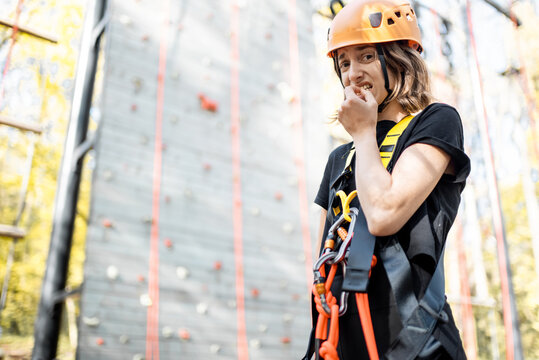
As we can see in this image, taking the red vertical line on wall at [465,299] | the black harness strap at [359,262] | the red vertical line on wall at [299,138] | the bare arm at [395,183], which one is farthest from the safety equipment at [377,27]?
the red vertical line on wall at [465,299]

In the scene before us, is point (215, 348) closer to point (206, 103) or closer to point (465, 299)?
point (206, 103)

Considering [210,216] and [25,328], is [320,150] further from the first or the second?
[25,328]

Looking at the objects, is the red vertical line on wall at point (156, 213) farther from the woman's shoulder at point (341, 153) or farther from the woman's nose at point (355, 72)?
the woman's nose at point (355, 72)

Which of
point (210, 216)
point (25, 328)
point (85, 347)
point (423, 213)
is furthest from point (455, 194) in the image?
point (25, 328)

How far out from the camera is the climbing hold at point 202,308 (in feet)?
11.0

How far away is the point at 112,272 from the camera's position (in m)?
3.06

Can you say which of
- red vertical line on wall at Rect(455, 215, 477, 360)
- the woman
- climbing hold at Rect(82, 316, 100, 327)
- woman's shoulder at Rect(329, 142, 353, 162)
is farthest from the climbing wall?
the woman

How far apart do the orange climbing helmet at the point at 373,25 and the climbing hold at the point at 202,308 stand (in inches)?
101

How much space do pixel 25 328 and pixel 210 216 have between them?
35.7ft

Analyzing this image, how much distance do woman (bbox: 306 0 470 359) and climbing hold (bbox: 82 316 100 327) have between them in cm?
225

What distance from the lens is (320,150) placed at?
4418mm

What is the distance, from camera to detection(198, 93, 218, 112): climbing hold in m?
3.81

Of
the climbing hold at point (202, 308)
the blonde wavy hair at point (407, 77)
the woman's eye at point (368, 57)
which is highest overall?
the woman's eye at point (368, 57)

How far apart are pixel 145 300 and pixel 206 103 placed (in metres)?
1.50
